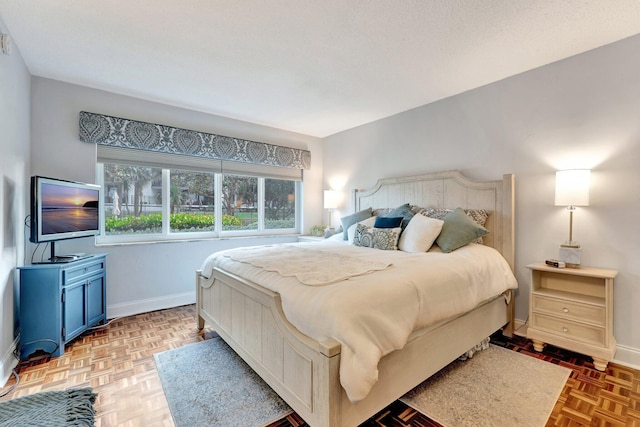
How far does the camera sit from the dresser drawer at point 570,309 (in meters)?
2.11

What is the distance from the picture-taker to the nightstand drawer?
2117mm

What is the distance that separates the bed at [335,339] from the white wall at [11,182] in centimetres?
129

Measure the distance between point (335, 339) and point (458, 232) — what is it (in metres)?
1.80

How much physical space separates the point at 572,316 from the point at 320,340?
2.13m

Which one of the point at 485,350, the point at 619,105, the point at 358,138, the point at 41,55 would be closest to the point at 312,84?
the point at 358,138

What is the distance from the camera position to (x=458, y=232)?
2.62m

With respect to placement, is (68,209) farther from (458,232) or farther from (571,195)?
(571,195)

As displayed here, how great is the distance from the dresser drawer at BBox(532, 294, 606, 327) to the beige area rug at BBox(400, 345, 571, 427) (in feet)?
1.31

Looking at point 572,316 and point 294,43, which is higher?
point 294,43

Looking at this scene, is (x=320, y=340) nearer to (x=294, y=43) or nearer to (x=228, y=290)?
(x=228, y=290)

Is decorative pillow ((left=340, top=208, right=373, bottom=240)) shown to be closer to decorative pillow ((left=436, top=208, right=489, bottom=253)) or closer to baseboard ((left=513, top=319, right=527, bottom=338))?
decorative pillow ((left=436, top=208, right=489, bottom=253))

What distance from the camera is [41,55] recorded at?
239cm

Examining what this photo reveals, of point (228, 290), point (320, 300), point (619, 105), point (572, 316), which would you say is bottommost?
point (572, 316)

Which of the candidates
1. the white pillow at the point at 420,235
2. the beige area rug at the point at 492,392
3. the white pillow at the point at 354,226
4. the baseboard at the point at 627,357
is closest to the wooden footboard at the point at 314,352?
the beige area rug at the point at 492,392
